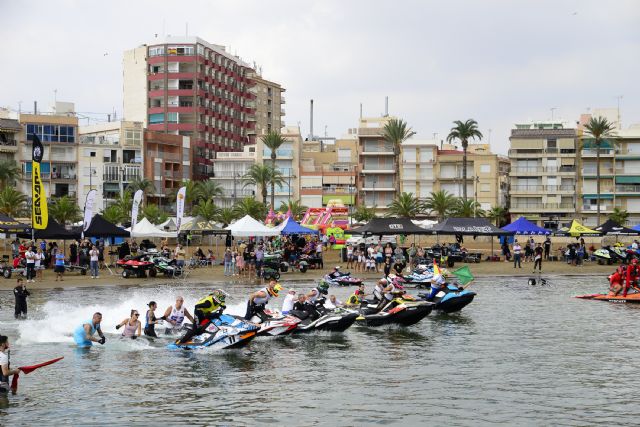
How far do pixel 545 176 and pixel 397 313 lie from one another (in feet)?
325

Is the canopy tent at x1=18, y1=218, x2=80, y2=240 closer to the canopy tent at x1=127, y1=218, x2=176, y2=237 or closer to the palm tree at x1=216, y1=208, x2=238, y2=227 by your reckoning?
the canopy tent at x1=127, y1=218, x2=176, y2=237

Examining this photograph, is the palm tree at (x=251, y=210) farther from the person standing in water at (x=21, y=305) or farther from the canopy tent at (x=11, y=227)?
the person standing in water at (x=21, y=305)

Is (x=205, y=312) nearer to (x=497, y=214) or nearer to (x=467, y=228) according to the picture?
(x=467, y=228)

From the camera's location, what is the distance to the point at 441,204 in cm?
11975

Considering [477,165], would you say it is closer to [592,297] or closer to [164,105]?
[164,105]

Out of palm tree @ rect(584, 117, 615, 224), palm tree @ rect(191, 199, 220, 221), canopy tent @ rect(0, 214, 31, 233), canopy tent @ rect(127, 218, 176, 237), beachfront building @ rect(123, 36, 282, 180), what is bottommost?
canopy tent @ rect(127, 218, 176, 237)

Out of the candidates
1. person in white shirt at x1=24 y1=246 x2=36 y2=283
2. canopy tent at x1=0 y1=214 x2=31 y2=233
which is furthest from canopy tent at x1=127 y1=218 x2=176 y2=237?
person in white shirt at x1=24 y1=246 x2=36 y2=283

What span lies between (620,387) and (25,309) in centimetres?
2253

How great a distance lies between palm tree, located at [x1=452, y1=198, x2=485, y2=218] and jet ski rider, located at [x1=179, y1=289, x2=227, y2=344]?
91651 mm

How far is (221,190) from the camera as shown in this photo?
13475 centimetres

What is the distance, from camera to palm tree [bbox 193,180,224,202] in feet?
424

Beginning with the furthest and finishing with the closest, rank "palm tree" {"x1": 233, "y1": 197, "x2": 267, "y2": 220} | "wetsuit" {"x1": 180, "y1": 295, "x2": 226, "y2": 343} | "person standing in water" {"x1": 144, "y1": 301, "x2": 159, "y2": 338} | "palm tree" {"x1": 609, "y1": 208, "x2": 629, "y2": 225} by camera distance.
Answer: "palm tree" {"x1": 609, "y1": 208, "x2": 629, "y2": 225}, "palm tree" {"x1": 233, "y1": 197, "x2": 267, "y2": 220}, "person standing in water" {"x1": 144, "y1": 301, "x2": 159, "y2": 338}, "wetsuit" {"x1": 180, "y1": 295, "x2": 226, "y2": 343}

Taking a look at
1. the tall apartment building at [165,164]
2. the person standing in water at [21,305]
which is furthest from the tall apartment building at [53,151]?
the person standing in water at [21,305]

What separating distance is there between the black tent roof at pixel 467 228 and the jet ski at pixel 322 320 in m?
37.2
